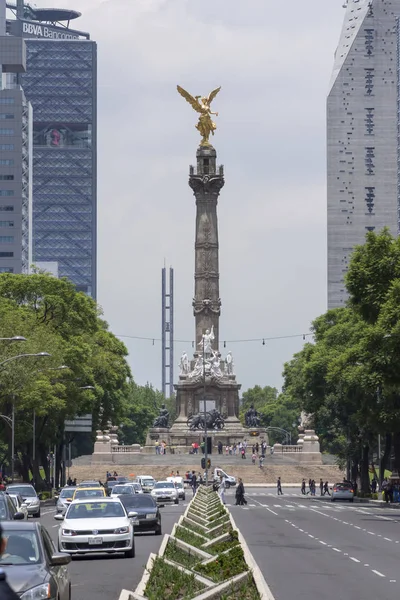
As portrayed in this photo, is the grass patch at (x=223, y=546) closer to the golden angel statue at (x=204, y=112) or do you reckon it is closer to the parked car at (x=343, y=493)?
the parked car at (x=343, y=493)

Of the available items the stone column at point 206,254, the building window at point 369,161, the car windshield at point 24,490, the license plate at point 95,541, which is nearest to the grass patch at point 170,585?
the license plate at point 95,541

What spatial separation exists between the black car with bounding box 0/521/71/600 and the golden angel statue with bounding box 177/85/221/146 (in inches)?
4706

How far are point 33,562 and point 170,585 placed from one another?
3.00m

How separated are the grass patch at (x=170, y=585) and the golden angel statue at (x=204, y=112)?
383 ft

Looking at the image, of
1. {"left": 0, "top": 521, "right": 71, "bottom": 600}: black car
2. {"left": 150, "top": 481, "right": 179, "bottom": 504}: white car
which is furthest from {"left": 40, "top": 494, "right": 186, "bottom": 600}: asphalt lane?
{"left": 150, "top": 481, "right": 179, "bottom": 504}: white car

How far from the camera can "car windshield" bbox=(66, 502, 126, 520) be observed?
103 ft

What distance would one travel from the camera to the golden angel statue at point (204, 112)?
443 feet

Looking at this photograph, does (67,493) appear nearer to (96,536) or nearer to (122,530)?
(122,530)

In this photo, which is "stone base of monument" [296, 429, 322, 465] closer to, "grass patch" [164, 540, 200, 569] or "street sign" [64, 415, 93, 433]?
"street sign" [64, 415, 93, 433]

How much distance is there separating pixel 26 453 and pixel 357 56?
100902 mm

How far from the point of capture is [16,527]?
16.7 m

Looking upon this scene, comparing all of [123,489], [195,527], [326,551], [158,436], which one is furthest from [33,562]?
[158,436]

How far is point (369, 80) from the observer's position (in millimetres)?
177875

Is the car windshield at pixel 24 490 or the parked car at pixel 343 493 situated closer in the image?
the car windshield at pixel 24 490
